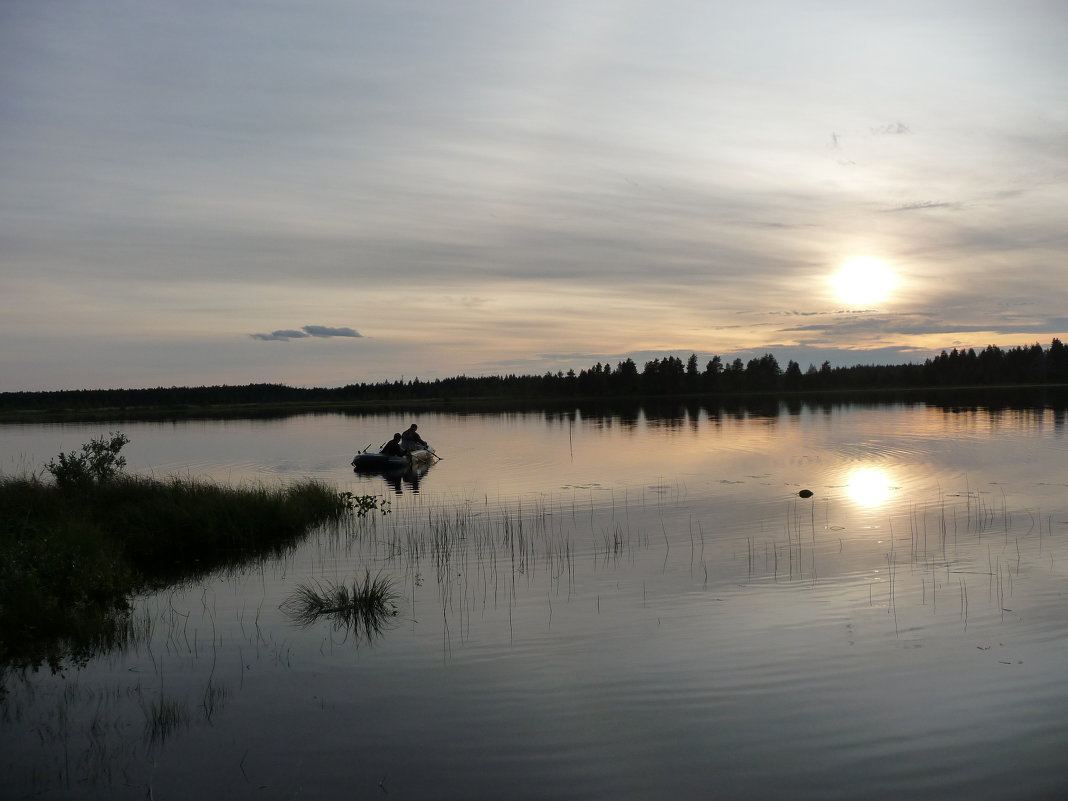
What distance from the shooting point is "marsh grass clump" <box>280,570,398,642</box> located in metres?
12.4

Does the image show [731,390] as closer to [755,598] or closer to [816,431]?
[816,431]

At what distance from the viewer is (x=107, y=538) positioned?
58.1 feet

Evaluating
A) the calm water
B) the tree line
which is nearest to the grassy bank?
the calm water

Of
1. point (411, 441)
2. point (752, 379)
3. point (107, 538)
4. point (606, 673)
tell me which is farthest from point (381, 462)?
point (752, 379)

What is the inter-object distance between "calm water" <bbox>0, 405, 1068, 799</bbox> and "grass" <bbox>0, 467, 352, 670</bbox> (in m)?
0.92

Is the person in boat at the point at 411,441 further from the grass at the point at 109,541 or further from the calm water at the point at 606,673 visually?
the calm water at the point at 606,673

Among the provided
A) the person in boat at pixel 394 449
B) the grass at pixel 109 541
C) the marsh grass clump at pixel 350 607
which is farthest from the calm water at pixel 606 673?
the person in boat at pixel 394 449

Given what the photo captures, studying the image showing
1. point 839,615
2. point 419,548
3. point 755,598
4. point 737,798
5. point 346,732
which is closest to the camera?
point 737,798

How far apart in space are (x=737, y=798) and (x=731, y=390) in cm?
18566

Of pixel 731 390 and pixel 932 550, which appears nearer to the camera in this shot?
pixel 932 550

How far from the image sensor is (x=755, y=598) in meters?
13.6

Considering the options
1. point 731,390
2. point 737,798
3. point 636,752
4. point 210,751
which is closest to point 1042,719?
point 737,798

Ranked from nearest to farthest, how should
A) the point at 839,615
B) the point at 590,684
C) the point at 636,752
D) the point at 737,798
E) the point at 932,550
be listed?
1. the point at 737,798
2. the point at 636,752
3. the point at 590,684
4. the point at 839,615
5. the point at 932,550

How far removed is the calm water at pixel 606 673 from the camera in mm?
7562
